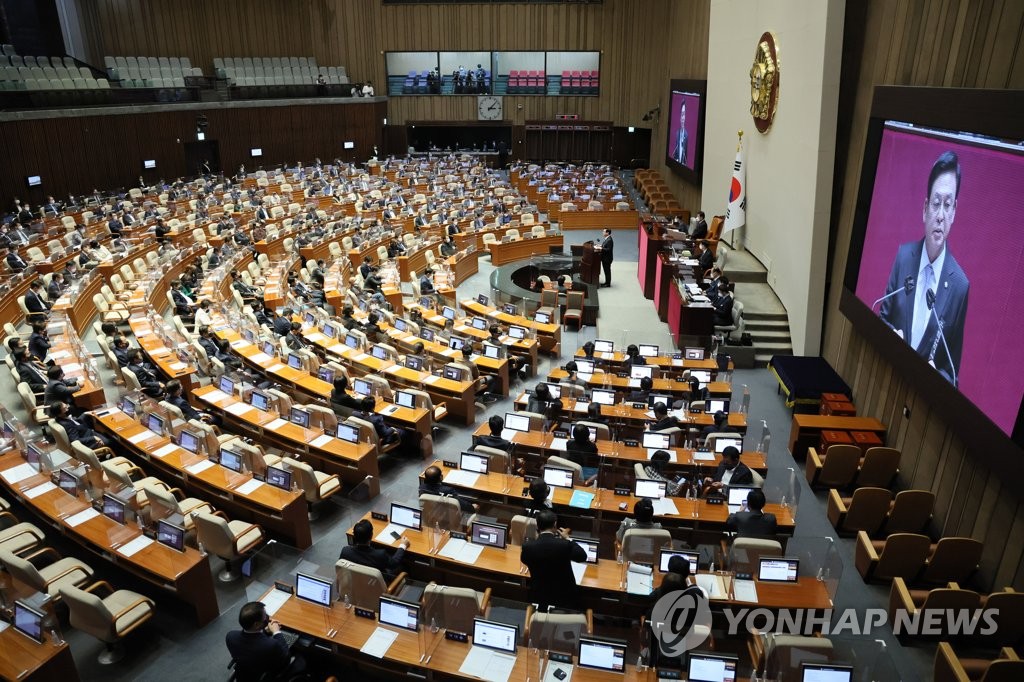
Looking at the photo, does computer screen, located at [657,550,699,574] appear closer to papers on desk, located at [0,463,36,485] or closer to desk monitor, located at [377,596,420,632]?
desk monitor, located at [377,596,420,632]

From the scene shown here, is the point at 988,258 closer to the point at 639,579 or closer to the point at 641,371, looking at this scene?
the point at 639,579

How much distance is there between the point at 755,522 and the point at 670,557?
1060 mm

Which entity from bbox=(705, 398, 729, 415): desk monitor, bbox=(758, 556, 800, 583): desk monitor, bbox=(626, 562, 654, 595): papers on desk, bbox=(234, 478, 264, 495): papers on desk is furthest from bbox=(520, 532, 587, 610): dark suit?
bbox=(705, 398, 729, 415): desk monitor

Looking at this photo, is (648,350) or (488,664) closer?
(488,664)

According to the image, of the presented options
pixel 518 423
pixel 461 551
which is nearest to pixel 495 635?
pixel 461 551

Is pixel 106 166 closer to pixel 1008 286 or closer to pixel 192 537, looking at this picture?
pixel 192 537

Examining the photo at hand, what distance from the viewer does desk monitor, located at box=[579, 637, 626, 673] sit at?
5.18 meters

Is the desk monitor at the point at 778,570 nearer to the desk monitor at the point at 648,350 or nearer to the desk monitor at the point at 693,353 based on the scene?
the desk monitor at the point at 693,353

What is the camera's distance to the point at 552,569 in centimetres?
610

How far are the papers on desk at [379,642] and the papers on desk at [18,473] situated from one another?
16.6 feet

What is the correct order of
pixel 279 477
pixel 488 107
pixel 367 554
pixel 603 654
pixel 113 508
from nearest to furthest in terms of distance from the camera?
pixel 603 654 → pixel 367 554 → pixel 113 508 → pixel 279 477 → pixel 488 107

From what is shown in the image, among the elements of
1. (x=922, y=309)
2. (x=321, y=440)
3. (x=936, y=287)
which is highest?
(x=936, y=287)

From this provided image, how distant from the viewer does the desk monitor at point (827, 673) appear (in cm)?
493

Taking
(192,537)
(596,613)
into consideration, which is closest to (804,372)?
(596,613)
